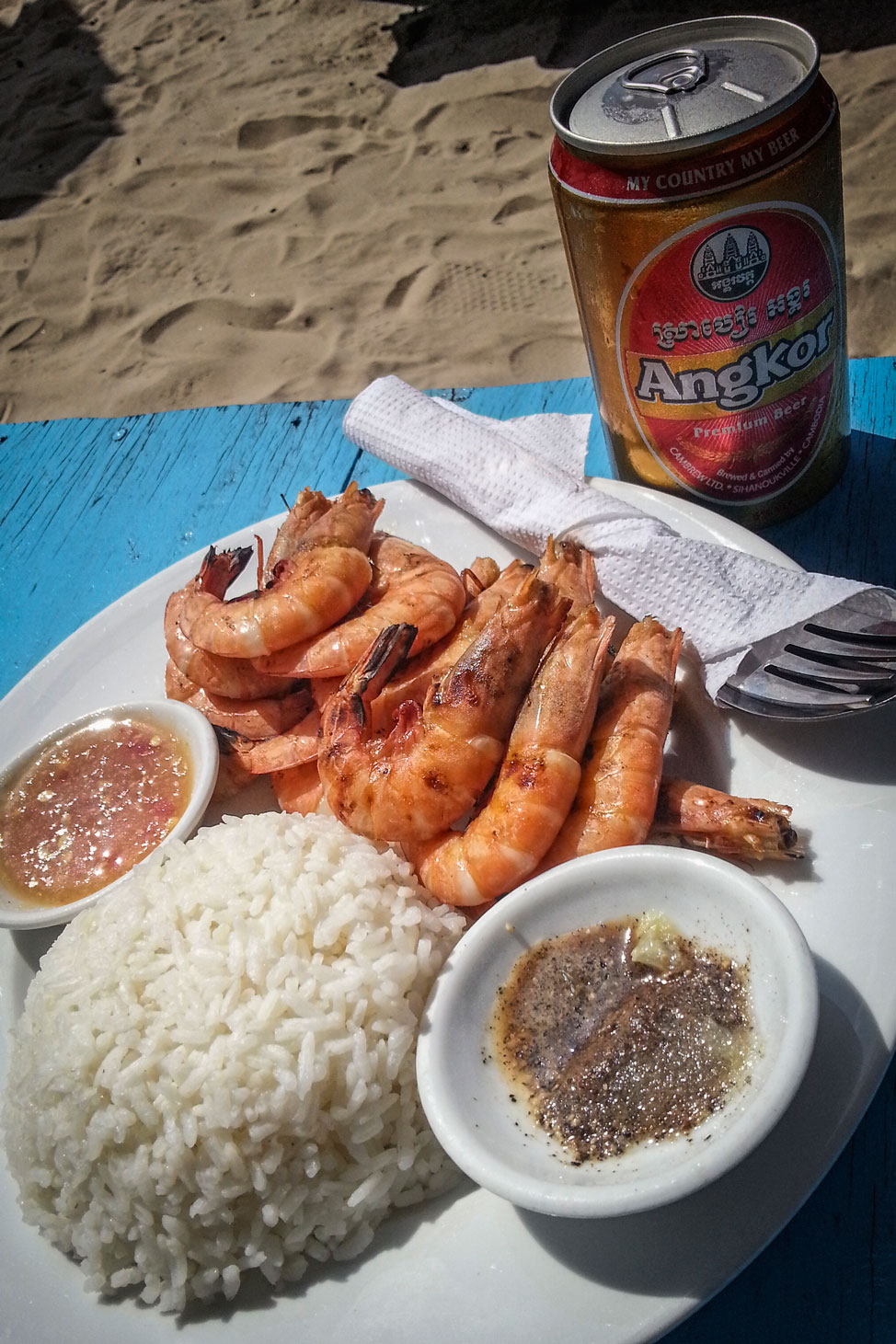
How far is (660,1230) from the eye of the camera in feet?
4.17

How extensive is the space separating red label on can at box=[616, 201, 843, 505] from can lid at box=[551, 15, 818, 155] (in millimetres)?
147

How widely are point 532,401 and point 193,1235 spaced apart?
7.37 ft

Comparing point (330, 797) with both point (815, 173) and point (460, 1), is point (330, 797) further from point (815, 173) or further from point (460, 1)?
point (460, 1)

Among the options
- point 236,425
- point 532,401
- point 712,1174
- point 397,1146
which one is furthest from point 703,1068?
point 236,425

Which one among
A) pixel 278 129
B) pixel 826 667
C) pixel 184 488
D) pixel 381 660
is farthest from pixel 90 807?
pixel 278 129

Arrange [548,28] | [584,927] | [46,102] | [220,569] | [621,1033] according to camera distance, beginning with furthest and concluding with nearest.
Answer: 1. [46,102]
2. [548,28]
3. [220,569]
4. [584,927]
5. [621,1033]

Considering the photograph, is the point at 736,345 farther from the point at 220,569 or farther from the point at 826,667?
the point at 220,569

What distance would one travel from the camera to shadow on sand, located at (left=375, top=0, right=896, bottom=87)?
517 centimetres

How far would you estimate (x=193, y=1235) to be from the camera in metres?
A: 1.45

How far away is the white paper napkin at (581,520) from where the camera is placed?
5.82ft

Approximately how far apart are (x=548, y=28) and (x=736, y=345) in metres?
5.27

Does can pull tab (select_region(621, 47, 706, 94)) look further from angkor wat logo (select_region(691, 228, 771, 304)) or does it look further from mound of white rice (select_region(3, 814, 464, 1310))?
mound of white rice (select_region(3, 814, 464, 1310))

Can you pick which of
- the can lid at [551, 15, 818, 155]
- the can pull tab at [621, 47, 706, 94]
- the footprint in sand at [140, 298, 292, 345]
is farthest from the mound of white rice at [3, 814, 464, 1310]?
the footprint in sand at [140, 298, 292, 345]

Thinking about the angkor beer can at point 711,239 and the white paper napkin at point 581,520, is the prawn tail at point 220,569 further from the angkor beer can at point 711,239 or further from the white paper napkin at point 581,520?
the angkor beer can at point 711,239
